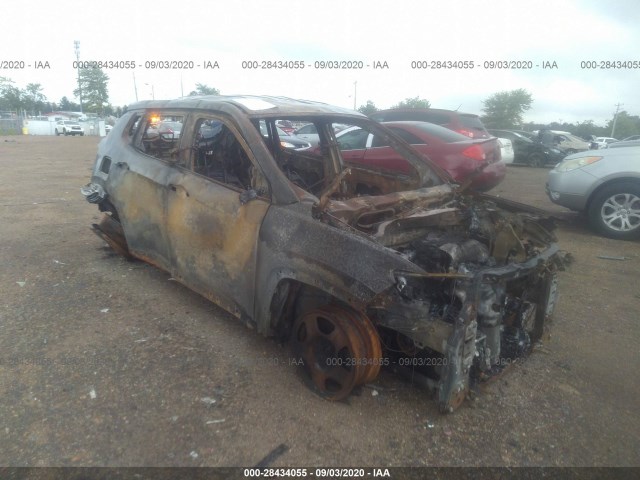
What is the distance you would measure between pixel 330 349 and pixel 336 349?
0.10 metres

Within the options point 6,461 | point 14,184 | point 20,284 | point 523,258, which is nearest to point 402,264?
point 523,258

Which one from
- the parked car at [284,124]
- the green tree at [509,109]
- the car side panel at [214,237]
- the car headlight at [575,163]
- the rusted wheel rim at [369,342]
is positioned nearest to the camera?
the rusted wheel rim at [369,342]

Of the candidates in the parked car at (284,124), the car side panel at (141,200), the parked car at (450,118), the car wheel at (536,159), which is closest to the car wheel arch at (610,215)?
the parked car at (450,118)

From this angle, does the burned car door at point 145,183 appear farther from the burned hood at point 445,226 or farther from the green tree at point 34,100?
the green tree at point 34,100

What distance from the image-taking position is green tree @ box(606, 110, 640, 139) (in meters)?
52.2

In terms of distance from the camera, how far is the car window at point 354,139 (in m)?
7.30

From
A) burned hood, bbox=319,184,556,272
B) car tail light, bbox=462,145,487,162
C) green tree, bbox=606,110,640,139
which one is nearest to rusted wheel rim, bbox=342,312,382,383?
burned hood, bbox=319,184,556,272

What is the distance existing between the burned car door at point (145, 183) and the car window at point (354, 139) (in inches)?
140

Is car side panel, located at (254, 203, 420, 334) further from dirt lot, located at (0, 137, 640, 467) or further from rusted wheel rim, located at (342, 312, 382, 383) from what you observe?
dirt lot, located at (0, 137, 640, 467)

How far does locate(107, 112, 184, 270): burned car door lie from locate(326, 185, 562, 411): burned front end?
5.53ft

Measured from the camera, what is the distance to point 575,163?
6625 millimetres

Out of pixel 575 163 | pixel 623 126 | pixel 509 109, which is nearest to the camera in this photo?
pixel 575 163

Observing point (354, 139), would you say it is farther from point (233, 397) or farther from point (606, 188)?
point (233, 397)

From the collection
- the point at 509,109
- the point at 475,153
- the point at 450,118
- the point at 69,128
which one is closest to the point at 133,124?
the point at 475,153
